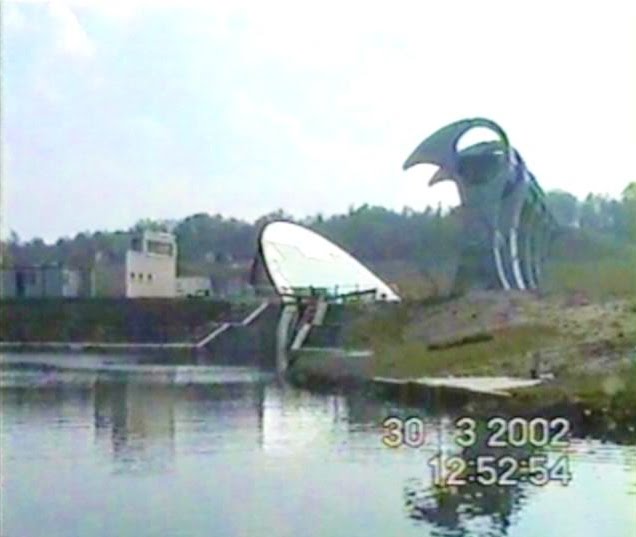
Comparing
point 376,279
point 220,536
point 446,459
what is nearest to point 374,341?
point 376,279

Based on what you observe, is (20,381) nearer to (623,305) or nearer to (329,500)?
(329,500)

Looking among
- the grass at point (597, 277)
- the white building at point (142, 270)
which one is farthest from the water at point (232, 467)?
the grass at point (597, 277)

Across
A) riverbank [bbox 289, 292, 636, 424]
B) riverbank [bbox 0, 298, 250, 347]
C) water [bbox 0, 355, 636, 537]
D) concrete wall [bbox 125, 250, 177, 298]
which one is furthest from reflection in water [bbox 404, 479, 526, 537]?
concrete wall [bbox 125, 250, 177, 298]

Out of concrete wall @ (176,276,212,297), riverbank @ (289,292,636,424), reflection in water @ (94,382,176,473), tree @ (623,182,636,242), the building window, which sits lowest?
reflection in water @ (94,382,176,473)

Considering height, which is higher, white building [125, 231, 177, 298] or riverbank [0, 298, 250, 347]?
white building [125, 231, 177, 298]

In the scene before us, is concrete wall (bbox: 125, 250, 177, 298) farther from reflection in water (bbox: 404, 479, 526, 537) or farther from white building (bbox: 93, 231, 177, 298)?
reflection in water (bbox: 404, 479, 526, 537)

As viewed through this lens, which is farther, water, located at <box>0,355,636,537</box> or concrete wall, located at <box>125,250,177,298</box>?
concrete wall, located at <box>125,250,177,298</box>

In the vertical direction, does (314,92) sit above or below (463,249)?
above
